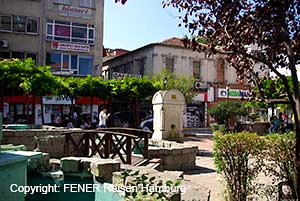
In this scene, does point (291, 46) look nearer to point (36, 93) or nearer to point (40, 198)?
point (40, 198)

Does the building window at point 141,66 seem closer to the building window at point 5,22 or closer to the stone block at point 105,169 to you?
the building window at point 5,22

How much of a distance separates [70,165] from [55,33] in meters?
24.0

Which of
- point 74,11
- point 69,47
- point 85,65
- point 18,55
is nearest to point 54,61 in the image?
point 69,47

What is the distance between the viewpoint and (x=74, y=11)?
2873cm

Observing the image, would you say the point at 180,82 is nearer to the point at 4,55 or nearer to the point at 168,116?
the point at 4,55

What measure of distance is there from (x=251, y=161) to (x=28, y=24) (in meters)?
25.4

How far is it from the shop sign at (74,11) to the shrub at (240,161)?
83.2 ft

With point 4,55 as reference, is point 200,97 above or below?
below

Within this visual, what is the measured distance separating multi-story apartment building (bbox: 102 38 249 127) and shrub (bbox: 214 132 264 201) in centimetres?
2835

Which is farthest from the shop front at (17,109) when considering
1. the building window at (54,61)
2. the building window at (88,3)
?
the building window at (88,3)

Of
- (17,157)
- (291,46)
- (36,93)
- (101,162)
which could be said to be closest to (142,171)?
(101,162)

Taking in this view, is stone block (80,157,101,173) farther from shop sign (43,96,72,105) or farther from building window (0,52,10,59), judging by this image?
building window (0,52,10,59)

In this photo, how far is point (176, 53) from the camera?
3481 centimetres

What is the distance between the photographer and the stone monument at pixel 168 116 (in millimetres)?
14953
